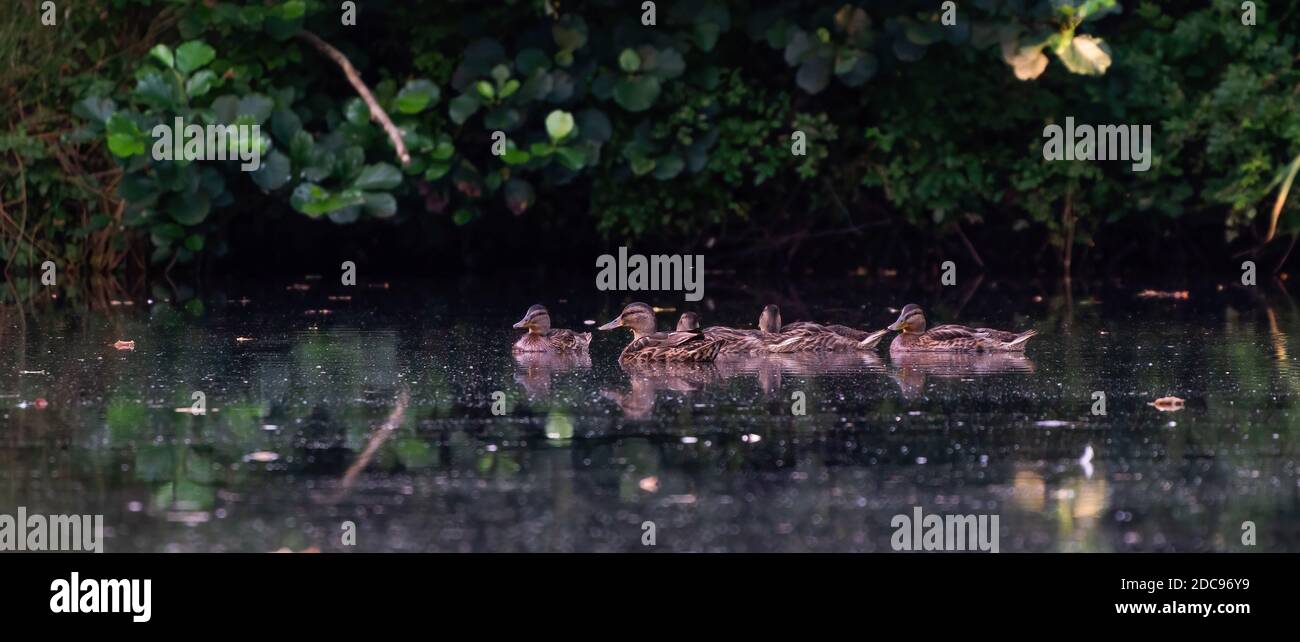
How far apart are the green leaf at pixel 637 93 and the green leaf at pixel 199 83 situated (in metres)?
3.47

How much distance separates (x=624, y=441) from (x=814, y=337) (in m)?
4.07

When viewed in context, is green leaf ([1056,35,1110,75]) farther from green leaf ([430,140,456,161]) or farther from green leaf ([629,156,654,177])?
green leaf ([430,140,456,161])

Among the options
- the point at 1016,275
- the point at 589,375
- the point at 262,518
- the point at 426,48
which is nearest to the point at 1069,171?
the point at 1016,275

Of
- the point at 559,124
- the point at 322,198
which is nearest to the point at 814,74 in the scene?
the point at 559,124

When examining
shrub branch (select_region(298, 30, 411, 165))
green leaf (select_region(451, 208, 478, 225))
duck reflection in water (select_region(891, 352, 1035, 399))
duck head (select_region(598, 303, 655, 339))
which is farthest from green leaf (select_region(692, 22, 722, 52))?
duck reflection in water (select_region(891, 352, 1035, 399))

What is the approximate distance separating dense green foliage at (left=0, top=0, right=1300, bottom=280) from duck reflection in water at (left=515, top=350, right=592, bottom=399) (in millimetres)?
5228

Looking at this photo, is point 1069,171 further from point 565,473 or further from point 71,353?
point 565,473

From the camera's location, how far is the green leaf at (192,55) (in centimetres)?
1745

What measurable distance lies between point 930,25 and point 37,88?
786cm

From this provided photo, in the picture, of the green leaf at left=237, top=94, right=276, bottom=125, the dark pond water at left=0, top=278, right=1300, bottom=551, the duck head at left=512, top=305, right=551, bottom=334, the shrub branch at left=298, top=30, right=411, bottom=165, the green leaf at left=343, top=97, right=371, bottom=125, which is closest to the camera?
the dark pond water at left=0, top=278, right=1300, bottom=551

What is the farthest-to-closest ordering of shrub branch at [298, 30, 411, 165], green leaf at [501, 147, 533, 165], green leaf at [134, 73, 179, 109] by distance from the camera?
green leaf at [501, 147, 533, 165]
shrub branch at [298, 30, 411, 165]
green leaf at [134, 73, 179, 109]

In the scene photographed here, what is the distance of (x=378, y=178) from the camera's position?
58.0 ft

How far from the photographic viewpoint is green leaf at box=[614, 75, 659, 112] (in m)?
18.5

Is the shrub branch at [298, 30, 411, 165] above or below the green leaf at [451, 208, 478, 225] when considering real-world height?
above
